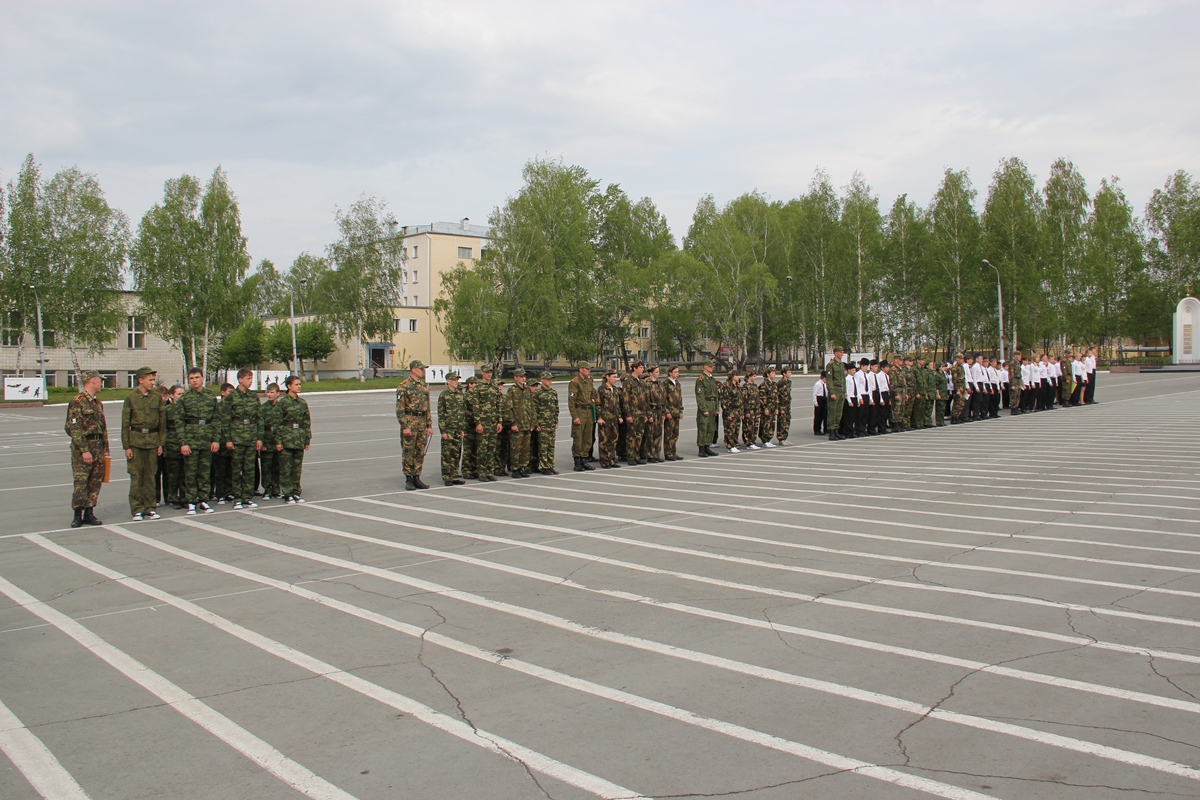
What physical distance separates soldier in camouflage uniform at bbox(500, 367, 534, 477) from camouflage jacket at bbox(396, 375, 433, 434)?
1.53m

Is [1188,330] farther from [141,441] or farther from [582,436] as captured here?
[141,441]

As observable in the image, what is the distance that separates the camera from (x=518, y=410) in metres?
14.3

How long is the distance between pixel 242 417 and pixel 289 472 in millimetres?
973

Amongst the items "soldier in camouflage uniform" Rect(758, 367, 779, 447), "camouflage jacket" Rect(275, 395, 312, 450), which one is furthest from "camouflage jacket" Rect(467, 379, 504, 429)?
"soldier in camouflage uniform" Rect(758, 367, 779, 447)

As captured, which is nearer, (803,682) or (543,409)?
(803,682)

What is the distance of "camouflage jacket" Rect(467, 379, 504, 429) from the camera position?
44.9ft

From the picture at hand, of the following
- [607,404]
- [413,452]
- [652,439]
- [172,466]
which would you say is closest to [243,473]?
[172,466]

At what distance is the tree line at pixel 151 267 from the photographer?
4797 centimetres

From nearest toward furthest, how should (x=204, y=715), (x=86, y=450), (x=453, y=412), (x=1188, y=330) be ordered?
(x=204, y=715), (x=86, y=450), (x=453, y=412), (x=1188, y=330)

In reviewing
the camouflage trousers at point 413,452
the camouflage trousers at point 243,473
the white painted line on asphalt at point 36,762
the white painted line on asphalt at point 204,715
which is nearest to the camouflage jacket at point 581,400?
the camouflage trousers at point 413,452

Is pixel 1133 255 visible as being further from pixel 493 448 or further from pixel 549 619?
pixel 549 619

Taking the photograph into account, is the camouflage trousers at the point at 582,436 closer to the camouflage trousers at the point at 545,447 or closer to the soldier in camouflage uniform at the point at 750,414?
the camouflage trousers at the point at 545,447

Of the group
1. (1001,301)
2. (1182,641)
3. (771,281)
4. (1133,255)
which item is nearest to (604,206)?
(771,281)

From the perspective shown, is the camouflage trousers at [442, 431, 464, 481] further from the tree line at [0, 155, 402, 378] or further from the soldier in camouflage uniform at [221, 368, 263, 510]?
the tree line at [0, 155, 402, 378]
